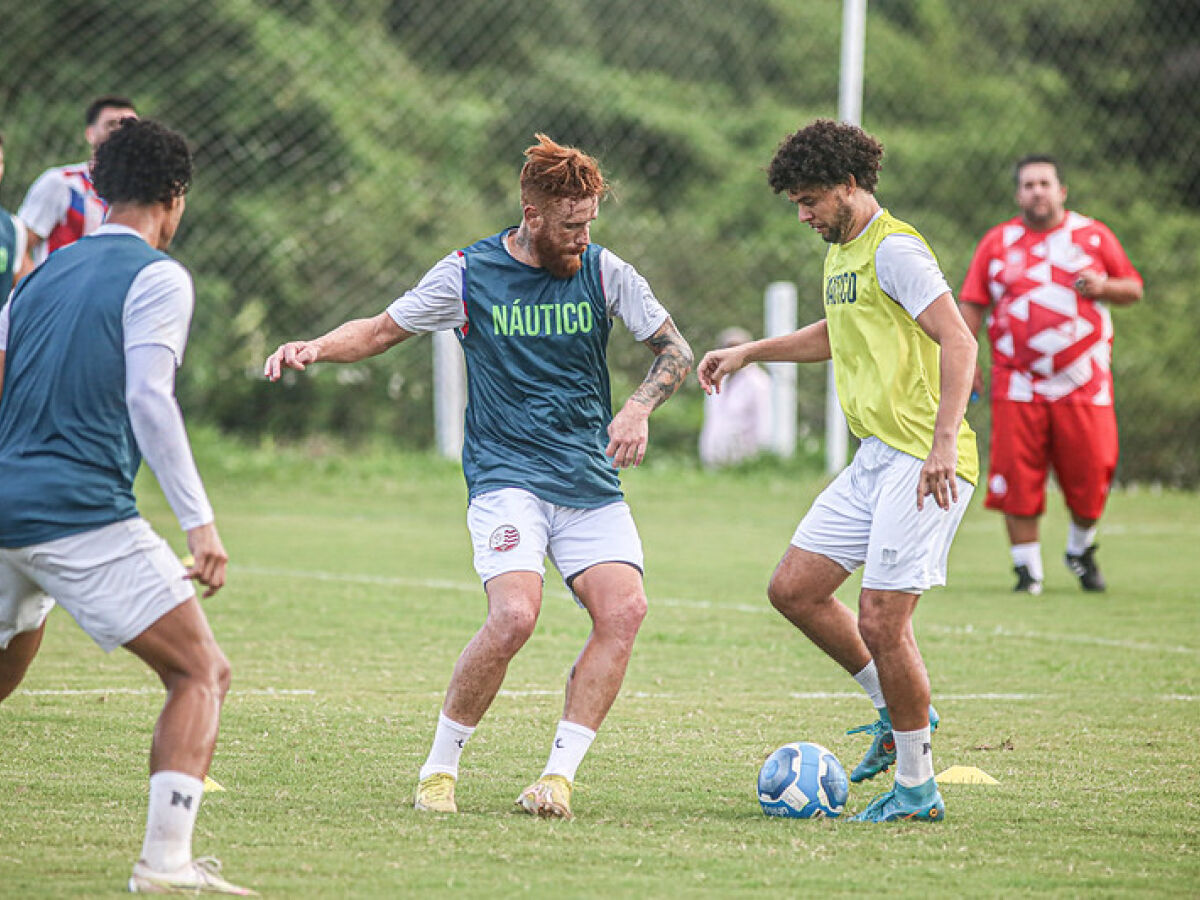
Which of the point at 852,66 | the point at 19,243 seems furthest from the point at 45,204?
the point at 852,66

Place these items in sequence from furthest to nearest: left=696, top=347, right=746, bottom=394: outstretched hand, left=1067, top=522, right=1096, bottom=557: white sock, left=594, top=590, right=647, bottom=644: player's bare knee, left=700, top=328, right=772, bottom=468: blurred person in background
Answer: left=700, top=328, right=772, bottom=468: blurred person in background, left=1067, top=522, right=1096, bottom=557: white sock, left=696, top=347, right=746, bottom=394: outstretched hand, left=594, top=590, right=647, bottom=644: player's bare knee

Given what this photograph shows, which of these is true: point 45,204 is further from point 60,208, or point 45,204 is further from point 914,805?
point 914,805

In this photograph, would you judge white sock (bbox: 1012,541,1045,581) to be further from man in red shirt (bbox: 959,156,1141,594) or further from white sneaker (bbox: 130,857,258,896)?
white sneaker (bbox: 130,857,258,896)

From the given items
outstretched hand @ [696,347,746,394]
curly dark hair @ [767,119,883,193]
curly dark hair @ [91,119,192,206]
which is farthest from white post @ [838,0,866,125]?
curly dark hair @ [91,119,192,206]

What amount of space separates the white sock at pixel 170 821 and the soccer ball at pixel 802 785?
2.00 m

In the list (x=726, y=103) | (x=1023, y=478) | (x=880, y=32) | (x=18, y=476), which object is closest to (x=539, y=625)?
(x=1023, y=478)

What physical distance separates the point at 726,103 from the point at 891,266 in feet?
84.7

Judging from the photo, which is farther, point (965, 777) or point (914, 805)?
point (965, 777)

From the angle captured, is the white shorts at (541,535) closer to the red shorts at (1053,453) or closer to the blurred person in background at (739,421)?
the red shorts at (1053,453)

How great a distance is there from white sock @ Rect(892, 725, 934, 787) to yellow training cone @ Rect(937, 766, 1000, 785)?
24.0 inches

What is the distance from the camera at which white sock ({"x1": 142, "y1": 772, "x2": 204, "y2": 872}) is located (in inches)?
169

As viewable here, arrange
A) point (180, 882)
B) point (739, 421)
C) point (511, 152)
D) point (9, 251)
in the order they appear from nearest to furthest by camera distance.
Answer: point (180, 882) → point (9, 251) → point (739, 421) → point (511, 152)

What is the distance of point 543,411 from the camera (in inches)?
232

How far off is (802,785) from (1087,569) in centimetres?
699
